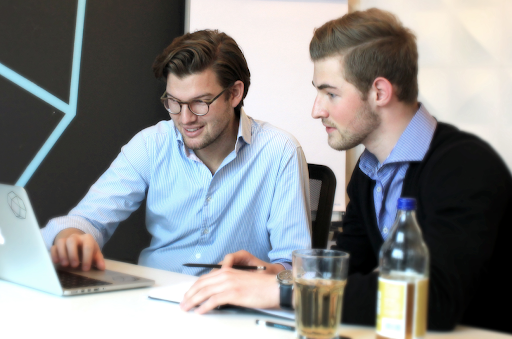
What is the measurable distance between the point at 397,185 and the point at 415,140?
0.42 ft

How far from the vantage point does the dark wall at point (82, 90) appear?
2.69m

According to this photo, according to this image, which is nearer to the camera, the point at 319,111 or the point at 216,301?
the point at 216,301

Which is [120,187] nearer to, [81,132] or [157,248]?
[157,248]

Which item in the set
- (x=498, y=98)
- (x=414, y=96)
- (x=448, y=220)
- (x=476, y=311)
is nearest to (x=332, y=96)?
(x=414, y=96)

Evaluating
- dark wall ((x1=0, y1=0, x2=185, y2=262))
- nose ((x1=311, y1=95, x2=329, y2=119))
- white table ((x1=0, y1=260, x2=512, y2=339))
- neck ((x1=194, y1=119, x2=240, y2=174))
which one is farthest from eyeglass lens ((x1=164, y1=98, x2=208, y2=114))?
dark wall ((x1=0, y1=0, x2=185, y2=262))

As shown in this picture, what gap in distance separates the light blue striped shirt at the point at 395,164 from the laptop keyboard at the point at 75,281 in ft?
2.32

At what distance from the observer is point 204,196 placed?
5.84 feet

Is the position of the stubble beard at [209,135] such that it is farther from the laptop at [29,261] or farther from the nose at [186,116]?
the laptop at [29,261]

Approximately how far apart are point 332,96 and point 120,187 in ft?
2.81

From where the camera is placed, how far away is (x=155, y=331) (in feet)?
2.89

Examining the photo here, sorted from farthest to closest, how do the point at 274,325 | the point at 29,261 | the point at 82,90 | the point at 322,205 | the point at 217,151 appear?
1. the point at 82,90
2. the point at 217,151
3. the point at 322,205
4. the point at 29,261
5. the point at 274,325

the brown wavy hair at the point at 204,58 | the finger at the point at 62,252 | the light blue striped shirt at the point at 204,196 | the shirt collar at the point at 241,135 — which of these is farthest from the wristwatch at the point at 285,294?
the brown wavy hair at the point at 204,58

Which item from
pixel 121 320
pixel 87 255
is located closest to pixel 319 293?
pixel 121 320

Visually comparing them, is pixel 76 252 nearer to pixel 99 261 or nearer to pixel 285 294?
pixel 99 261
